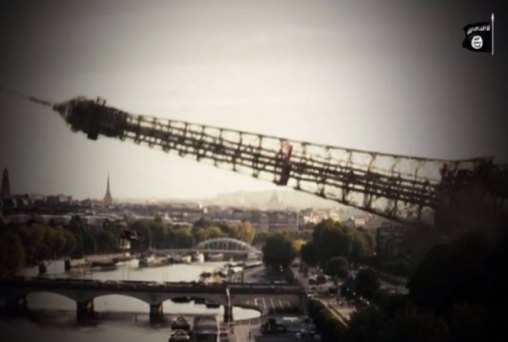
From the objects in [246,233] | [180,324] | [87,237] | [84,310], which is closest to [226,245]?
[246,233]

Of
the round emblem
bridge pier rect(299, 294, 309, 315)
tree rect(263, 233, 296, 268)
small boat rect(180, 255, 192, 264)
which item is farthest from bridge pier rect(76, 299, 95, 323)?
the round emblem

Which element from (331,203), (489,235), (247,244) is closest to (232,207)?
(247,244)

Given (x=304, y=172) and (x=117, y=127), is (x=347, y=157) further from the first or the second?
(x=117, y=127)

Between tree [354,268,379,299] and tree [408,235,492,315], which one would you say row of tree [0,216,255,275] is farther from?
tree [408,235,492,315]

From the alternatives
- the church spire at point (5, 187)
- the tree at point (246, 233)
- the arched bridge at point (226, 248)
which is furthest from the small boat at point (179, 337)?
the church spire at point (5, 187)

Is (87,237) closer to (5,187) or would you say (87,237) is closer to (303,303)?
(5,187)

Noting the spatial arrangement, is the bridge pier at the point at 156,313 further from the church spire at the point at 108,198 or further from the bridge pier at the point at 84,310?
the church spire at the point at 108,198
